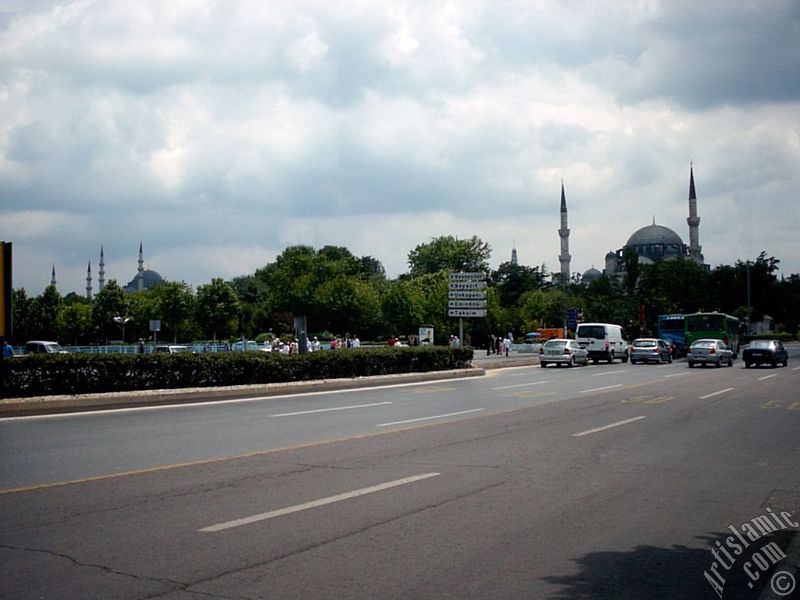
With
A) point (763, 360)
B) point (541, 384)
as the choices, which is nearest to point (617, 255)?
point (763, 360)

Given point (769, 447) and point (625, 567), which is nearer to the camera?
point (625, 567)

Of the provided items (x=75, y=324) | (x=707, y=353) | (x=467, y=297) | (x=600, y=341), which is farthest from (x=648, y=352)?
(x=75, y=324)

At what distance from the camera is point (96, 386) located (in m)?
19.8

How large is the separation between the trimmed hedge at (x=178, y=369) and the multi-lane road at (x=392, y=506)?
2200 mm

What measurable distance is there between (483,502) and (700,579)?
2.78 m

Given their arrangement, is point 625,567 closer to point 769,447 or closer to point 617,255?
point 769,447

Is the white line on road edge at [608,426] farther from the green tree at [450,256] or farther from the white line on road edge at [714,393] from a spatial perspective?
the green tree at [450,256]

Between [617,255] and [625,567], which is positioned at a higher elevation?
[617,255]

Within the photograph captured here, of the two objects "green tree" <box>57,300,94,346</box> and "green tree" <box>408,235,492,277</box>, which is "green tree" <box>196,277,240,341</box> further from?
"green tree" <box>408,235,492,277</box>

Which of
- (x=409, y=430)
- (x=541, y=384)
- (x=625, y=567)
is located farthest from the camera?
(x=541, y=384)

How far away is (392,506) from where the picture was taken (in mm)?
8344

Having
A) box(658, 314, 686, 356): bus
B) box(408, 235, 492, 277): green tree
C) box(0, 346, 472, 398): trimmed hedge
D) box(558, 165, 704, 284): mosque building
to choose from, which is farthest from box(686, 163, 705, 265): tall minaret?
box(0, 346, 472, 398): trimmed hedge

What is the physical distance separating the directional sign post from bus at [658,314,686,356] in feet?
63.8

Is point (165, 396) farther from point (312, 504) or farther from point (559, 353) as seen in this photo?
point (559, 353)
